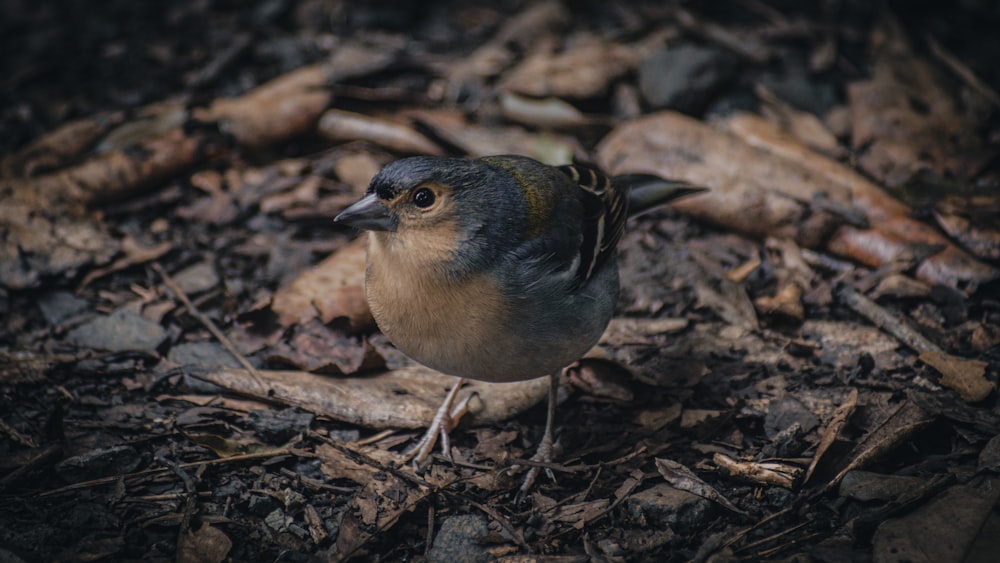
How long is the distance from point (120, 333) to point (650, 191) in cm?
335

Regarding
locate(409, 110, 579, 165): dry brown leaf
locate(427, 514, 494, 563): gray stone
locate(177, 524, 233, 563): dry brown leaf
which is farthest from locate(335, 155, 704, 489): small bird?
locate(409, 110, 579, 165): dry brown leaf

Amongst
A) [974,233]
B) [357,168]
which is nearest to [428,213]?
[357,168]

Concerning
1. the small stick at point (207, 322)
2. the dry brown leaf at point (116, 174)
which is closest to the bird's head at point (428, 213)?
the small stick at point (207, 322)

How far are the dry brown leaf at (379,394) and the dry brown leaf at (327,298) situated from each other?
46 cm

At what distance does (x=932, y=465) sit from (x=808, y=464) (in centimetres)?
54

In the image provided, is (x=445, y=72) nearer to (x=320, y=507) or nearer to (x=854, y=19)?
(x=854, y=19)

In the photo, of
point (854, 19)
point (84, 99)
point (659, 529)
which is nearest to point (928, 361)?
point (659, 529)

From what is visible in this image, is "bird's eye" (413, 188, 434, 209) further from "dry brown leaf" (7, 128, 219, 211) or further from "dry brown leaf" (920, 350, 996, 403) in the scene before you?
"dry brown leaf" (7, 128, 219, 211)

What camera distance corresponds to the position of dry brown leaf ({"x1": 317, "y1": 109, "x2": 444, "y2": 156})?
641 cm

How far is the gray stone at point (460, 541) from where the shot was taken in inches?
142

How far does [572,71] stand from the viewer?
273 inches

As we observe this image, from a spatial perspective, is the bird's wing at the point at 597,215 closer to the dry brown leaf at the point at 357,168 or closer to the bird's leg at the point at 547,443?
the bird's leg at the point at 547,443

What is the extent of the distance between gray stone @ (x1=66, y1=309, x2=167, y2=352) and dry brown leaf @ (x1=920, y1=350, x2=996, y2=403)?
14.6 feet

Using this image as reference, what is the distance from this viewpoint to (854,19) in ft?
24.6
